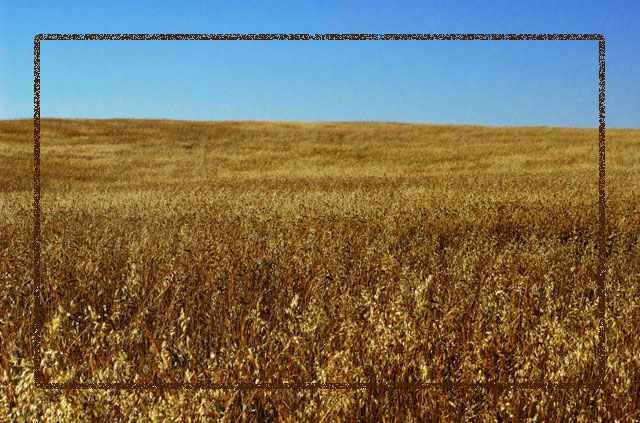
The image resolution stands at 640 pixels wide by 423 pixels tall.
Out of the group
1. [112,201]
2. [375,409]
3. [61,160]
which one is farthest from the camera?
[61,160]

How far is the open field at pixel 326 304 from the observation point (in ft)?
6.97

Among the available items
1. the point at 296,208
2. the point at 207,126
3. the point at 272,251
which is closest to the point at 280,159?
the point at 207,126

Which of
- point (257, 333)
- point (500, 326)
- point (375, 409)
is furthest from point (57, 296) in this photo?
point (500, 326)

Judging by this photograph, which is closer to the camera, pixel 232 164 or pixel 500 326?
pixel 500 326

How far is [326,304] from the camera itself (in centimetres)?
→ 307

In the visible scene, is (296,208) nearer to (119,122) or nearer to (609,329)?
(609,329)

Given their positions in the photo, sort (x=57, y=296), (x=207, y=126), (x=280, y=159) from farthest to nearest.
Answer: (x=207, y=126), (x=280, y=159), (x=57, y=296)

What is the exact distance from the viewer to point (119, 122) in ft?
136

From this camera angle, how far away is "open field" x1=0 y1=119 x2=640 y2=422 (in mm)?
2125

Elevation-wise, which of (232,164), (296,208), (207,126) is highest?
(207,126)

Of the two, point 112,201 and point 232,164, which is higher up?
point 232,164

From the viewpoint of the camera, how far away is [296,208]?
26.6ft

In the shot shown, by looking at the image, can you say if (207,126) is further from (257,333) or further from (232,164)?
(257,333)

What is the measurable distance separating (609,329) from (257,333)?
74.5 inches
